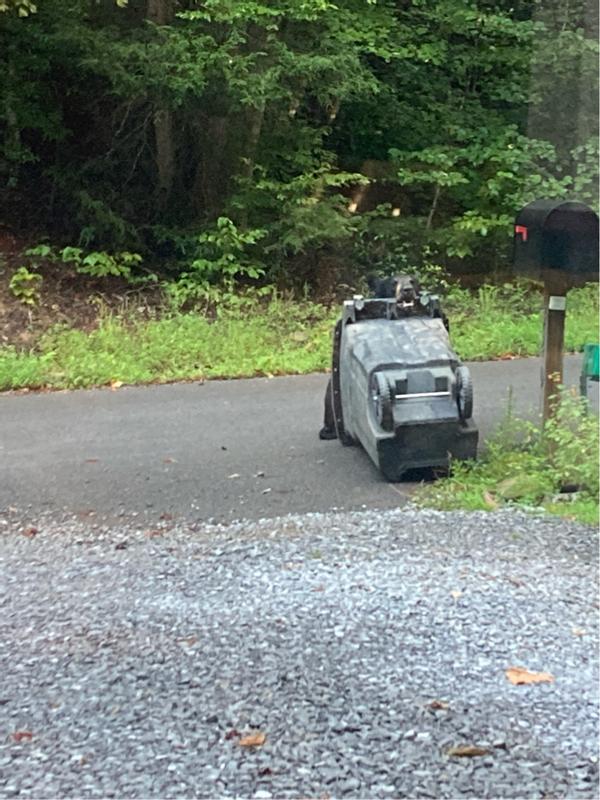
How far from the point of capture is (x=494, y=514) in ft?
15.9

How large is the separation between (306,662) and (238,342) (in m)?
6.85

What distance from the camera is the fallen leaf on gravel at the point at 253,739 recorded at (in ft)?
8.46

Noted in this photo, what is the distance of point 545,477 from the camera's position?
5281 millimetres

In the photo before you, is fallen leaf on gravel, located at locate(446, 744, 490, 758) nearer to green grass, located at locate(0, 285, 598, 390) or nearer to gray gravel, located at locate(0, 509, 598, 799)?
gray gravel, located at locate(0, 509, 598, 799)

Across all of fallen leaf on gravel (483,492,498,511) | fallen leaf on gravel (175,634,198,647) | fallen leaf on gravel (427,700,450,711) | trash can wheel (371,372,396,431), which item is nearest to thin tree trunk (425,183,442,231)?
trash can wheel (371,372,396,431)

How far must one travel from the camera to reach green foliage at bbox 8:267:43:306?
1085cm

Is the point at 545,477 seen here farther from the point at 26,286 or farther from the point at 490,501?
the point at 26,286

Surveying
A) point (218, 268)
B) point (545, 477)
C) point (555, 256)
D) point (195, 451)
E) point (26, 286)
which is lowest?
point (195, 451)

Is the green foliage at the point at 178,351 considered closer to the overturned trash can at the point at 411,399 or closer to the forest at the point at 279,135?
the forest at the point at 279,135

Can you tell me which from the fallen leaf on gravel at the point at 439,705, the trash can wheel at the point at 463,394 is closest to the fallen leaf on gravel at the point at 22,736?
the fallen leaf on gravel at the point at 439,705

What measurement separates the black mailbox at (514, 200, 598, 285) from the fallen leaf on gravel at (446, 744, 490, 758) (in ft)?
10.9

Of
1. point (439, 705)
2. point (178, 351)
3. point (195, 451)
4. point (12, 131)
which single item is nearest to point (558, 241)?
point (195, 451)

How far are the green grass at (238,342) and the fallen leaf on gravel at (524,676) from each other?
15.9 ft

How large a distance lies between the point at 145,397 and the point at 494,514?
13.1ft
